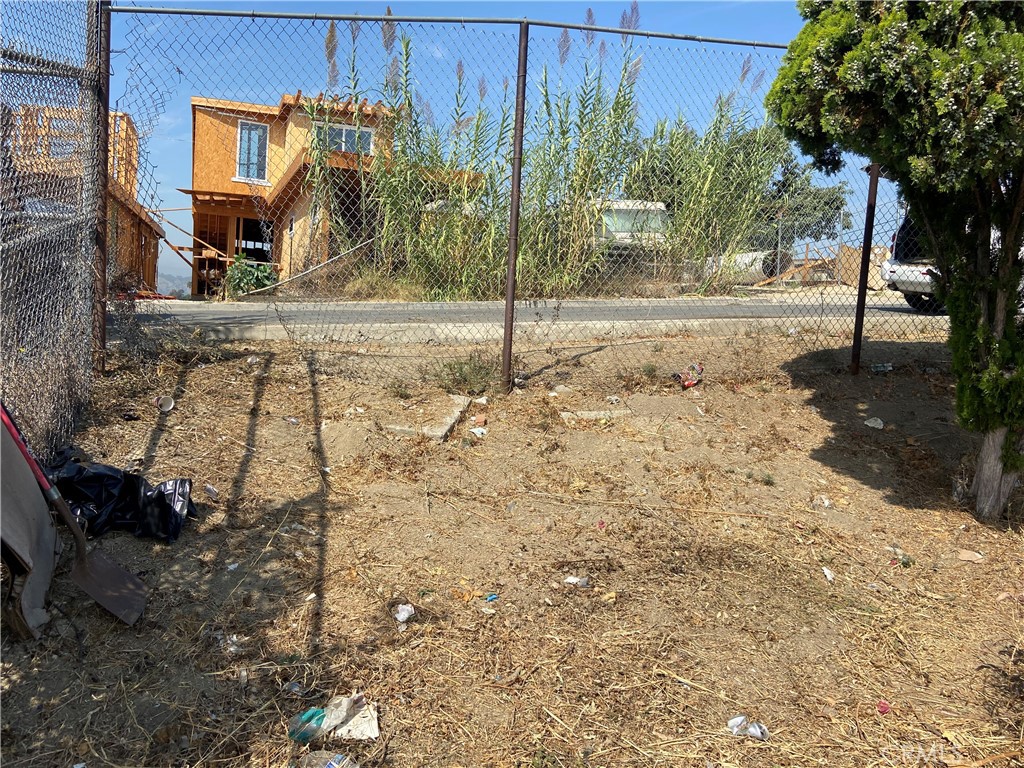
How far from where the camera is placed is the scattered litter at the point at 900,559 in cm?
380

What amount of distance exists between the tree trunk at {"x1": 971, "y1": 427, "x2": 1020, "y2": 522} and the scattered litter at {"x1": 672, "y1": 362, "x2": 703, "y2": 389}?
1.94 meters

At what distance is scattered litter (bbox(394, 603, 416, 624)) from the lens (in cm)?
306

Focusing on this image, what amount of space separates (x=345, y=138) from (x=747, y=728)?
5.56m

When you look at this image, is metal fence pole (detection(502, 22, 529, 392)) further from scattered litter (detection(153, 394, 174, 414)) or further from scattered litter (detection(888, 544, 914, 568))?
scattered litter (detection(888, 544, 914, 568))

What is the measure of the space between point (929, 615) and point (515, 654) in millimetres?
1827

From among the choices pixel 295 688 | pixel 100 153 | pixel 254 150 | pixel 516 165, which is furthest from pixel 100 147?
pixel 254 150

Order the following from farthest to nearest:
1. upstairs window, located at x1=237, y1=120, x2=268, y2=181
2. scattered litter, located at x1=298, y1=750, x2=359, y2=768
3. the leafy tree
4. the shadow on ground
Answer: upstairs window, located at x1=237, y1=120, x2=268, y2=181 → the shadow on ground → the leafy tree → scattered litter, located at x1=298, y1=750, x2=359, y2=768

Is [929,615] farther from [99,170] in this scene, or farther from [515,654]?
[99,170]

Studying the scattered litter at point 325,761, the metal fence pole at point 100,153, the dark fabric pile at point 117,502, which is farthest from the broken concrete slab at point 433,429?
the scattered litter at point 325,761

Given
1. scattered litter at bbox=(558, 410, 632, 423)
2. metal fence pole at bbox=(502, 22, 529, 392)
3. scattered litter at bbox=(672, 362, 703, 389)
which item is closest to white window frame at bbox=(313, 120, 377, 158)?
metal fence pole at bbox=(502, 22, 529, 392)

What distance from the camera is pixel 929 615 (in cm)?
340

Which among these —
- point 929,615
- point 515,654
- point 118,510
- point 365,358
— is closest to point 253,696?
point 515,654

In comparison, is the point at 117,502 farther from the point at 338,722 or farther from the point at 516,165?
the point at 516,165

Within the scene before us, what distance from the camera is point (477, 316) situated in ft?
22.1
